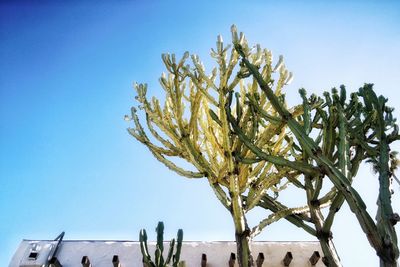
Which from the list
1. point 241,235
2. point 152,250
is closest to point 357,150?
point 241,235

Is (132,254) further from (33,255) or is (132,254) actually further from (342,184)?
(342,184)

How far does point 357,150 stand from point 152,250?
3079 millimetres

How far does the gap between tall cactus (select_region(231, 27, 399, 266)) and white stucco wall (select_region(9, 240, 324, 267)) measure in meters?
1.91

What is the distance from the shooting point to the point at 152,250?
5.33 m

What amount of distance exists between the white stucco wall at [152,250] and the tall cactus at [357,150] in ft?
6.28

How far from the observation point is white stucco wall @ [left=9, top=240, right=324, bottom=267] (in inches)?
206

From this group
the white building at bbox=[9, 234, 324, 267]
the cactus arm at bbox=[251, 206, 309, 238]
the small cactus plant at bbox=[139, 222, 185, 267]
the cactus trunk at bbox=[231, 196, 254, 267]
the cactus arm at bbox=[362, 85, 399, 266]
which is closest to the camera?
the small cactus plant at bbox=[139, 222, 185, 267]

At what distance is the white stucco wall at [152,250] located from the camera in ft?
17.1

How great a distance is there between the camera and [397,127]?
352cm

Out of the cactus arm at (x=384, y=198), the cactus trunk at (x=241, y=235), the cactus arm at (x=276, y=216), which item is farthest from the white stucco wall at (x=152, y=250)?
the cactus arm at (x=384, y=198)

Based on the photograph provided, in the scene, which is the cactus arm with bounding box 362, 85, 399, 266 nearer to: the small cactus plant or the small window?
the small cactus plant

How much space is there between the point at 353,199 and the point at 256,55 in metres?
2.91

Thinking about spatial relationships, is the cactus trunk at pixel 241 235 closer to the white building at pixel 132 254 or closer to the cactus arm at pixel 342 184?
the cactus arm at pixel 342 184

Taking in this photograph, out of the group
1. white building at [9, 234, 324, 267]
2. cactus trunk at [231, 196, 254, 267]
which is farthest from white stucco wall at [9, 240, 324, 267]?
cactus trunk at [231, 196, 254, 267]
